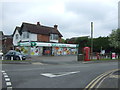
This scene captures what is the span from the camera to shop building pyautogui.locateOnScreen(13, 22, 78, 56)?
4384 cm

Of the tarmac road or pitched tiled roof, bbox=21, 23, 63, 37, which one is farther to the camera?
pitched tiled roof, bbox=21, 23, 63, 37

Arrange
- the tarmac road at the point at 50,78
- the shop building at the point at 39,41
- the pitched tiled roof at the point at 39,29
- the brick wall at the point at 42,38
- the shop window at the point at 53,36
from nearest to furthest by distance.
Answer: the tarmac road at the point at 50,78, the shop building at the point at 39,41, the pitched tiled roof at the point at 39,29, the brick wall at the point at 42,38, the shop window at the point at 53,36

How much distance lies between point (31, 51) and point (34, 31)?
808 cm

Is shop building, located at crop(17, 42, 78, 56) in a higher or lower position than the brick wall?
lower

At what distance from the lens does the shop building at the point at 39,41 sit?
4384 centimetres

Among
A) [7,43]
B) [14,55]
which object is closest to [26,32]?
[7,43]

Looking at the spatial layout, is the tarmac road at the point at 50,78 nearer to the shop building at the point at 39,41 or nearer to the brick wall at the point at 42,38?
the shop building at the point at 39,41

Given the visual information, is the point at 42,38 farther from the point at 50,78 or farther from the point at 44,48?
the point at 50,78

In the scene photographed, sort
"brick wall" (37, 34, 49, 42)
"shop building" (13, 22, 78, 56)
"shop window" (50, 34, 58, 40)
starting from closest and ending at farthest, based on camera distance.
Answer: "shop building" (13, 22, 78, 56), "brick wall" (37, 34, 49, 42), "shop window" (50, 34, 58, 40)

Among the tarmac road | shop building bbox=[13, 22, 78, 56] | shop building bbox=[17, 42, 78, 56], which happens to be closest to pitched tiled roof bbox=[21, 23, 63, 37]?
shop building bbox=[13, 22, 78, 56]

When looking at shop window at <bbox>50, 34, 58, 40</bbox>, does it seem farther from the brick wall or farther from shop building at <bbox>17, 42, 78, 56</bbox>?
shop building at <bbox>17, 42, 78, 56</bbox>

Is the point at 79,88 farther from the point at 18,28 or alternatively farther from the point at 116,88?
the point at 18,28

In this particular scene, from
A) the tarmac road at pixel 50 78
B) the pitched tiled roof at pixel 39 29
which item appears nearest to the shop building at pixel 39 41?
the pitched tiled roof at pixel 39 29

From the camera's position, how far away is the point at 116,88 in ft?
28.9
